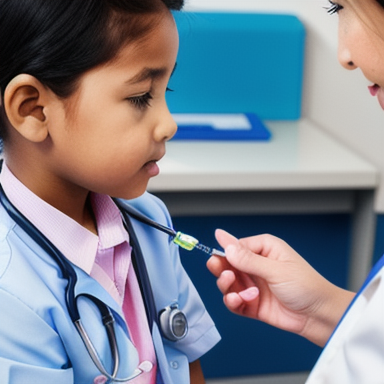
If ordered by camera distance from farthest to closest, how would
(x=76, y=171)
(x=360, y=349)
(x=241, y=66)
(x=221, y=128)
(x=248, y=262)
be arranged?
(x=241, y=66)
(x=221, y=128)
(x=248, y=262)
(x=76, y=171)
(x=360, y=349)

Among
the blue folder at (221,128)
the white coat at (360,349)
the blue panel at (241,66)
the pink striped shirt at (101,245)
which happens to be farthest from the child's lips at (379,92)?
the blue panel at (241,66)

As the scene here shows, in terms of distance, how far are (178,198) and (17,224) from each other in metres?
0.71

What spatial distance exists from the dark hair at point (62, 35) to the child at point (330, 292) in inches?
11.3

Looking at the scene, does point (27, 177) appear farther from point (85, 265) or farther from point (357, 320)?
point (357, 320)

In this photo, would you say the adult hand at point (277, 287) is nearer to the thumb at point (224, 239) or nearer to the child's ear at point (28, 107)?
the thumb at point (224, 239)

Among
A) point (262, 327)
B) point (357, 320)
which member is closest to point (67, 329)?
point (357, 320)

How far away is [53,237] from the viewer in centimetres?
85

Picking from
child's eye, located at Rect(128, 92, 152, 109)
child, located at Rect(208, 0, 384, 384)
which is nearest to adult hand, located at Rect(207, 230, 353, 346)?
child, located at Rect(208, 0, 384, 384)

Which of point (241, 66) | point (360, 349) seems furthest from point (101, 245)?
point (241, 66)

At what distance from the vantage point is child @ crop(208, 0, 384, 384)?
2.41 ft

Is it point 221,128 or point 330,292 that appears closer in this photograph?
point 330,292

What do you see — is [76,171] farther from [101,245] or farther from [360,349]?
[360,349]

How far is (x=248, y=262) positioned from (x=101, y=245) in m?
0.21

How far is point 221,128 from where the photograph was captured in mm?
1714
